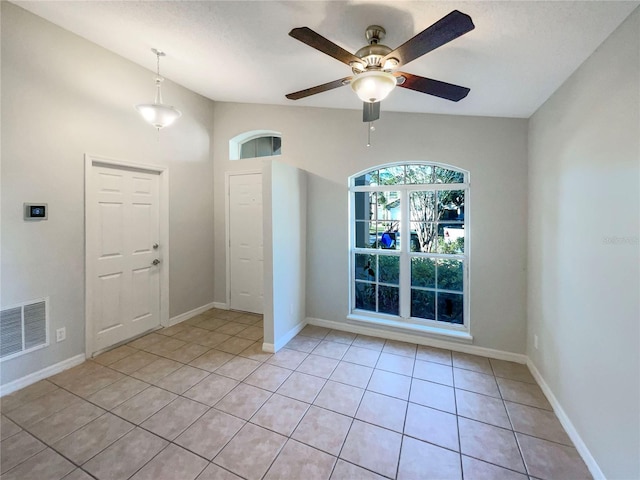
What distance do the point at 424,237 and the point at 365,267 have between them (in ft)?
2.66

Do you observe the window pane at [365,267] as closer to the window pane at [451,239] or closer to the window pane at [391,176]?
the window pane at [451,239]

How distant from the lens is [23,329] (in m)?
2.31

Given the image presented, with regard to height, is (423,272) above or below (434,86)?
below

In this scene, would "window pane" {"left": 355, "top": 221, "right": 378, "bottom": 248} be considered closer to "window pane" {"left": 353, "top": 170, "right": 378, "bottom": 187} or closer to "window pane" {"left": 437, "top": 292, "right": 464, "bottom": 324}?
"window pane" {"left": 353, "top": 170, "right": 378, "bottom": 187}

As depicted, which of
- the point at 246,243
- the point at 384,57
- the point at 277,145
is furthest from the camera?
the point at 246,243

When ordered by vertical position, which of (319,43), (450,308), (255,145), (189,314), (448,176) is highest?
(255,145)

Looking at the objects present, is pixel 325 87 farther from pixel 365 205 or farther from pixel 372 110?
pixel 365 205

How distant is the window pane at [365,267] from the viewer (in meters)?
3.47

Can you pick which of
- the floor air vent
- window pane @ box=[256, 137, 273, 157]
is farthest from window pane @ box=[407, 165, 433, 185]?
the floor air vent

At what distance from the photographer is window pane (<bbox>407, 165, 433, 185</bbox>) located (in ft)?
10.2

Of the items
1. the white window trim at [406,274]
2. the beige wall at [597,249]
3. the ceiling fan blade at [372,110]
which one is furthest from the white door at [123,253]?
the beige wall at [597,249]

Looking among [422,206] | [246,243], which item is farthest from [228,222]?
[422,206]

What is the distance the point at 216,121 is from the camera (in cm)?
→ 418

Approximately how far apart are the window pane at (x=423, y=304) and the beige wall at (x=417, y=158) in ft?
1.37
